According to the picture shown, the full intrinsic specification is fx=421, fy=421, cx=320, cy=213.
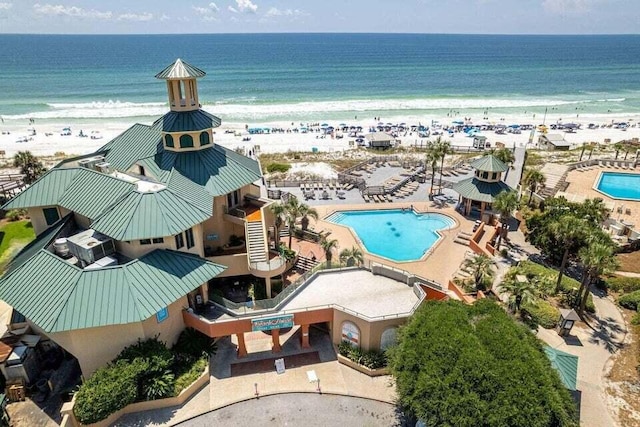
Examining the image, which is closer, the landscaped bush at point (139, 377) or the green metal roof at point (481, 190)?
the landscaped bush at point (139, 377)

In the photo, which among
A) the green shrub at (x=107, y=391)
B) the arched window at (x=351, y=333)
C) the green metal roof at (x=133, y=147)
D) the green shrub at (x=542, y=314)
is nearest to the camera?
the green shrub at (x=107, y=391)

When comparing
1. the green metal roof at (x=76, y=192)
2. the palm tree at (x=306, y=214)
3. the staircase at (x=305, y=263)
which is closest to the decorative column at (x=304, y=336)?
the staircase at (x=305, y=263)

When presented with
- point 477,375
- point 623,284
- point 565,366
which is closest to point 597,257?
point 565,366

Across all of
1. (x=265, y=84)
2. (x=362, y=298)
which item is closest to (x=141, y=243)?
(x=362, y=298)

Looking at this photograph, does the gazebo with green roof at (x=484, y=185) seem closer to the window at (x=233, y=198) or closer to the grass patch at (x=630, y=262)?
the grass patch at (x=630, y=262)

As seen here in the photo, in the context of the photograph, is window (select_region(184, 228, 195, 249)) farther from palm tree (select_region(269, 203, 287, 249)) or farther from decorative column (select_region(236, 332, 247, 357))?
palm tree (select_region(269, 203, 287, 249))

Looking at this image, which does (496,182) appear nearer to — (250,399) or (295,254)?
(295,254)

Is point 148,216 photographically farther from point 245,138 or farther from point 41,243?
point 245,138
